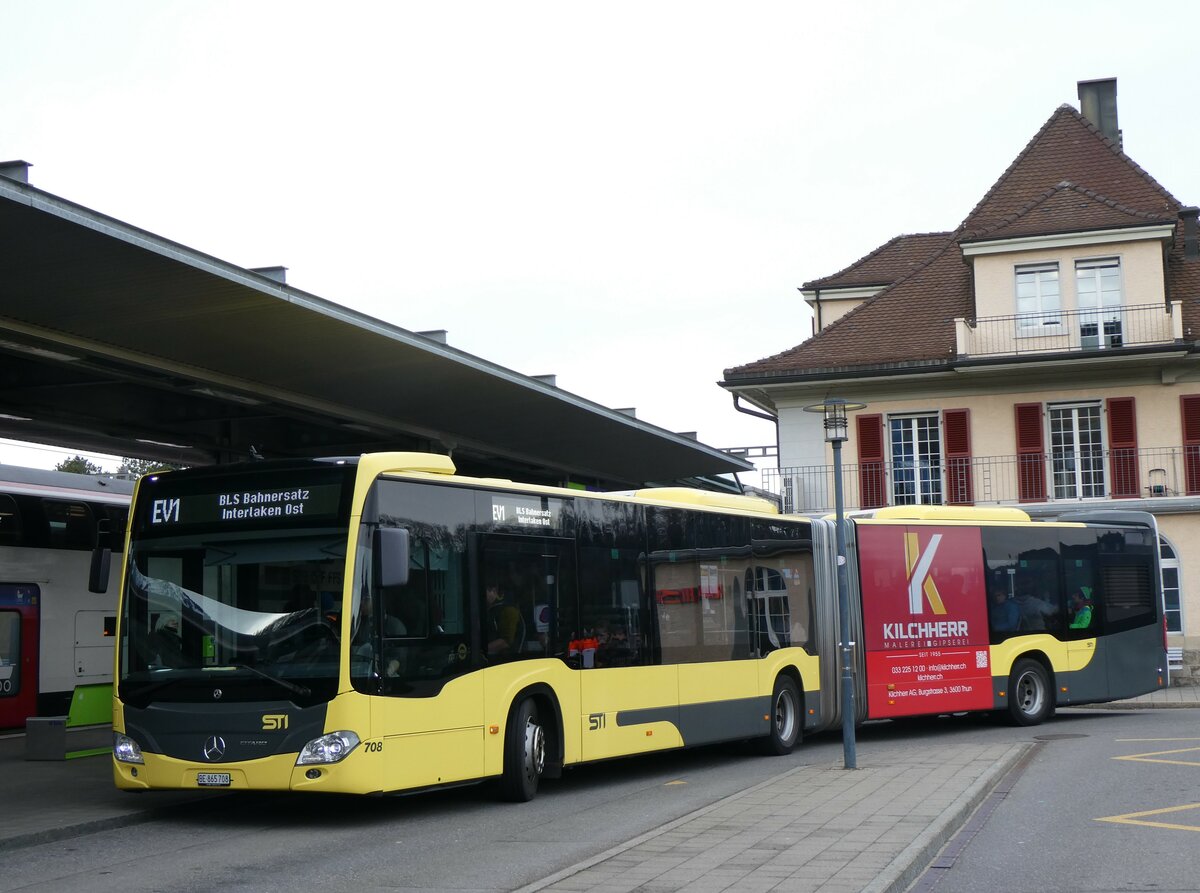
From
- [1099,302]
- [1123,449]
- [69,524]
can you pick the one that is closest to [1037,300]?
[1099,302]

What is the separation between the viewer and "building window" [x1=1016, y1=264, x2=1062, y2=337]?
35.9 meters

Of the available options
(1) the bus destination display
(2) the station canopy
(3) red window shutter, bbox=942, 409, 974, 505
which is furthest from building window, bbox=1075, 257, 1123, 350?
(1) the bus destination display

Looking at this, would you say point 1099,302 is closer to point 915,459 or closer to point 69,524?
point 915,459

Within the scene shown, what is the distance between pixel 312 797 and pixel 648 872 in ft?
22.1

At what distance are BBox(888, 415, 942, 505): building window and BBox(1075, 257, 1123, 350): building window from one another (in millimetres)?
4283

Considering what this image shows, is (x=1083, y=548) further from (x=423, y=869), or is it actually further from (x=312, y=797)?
(x=423, y=869)

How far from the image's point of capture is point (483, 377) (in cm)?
1986

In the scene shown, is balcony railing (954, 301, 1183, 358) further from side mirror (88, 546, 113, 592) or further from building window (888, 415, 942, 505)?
side mirror (88, 546, 113, 592)

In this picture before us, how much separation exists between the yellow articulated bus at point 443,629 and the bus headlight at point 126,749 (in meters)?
0.02

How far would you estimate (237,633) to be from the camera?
11.9 metres

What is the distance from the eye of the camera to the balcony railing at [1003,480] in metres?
35.0

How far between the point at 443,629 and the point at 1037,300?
2698cm

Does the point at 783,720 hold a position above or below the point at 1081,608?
below

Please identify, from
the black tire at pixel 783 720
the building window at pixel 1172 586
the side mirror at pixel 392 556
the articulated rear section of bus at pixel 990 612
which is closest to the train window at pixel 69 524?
the black tire at pixel 783 720
